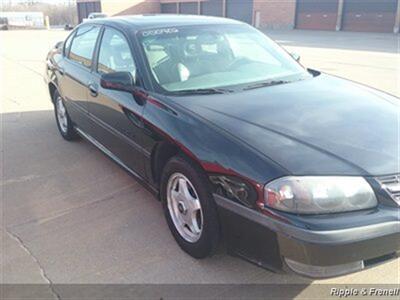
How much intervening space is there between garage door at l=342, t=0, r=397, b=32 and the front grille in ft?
107

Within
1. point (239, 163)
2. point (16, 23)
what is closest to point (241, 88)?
point (239, 163)

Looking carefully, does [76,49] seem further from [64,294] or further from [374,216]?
[374,216]

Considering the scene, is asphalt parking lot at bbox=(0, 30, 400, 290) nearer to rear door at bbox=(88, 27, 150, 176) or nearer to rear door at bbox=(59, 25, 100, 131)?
rear door at bbox=(88, 27, 150, 176)

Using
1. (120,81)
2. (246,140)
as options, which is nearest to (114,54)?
(120,81)

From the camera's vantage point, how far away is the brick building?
103 ft

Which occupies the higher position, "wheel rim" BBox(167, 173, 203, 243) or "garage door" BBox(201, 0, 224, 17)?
"garage door" BBox(201, 0, 224, 17)

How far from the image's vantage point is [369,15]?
3197 centimetres

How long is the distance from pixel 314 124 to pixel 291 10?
38364 millimetres

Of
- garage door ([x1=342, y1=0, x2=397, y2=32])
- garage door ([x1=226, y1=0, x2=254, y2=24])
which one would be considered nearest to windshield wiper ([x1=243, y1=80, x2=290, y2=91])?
garage door ([x1=342, y1=0, x2=397, y2=32])

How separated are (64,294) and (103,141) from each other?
6.20ft

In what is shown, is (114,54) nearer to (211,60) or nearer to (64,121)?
(211,60)

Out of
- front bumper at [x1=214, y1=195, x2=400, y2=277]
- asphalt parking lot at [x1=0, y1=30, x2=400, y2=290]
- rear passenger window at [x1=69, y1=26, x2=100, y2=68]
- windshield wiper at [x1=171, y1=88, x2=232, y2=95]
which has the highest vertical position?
rear passenger window at [x1=69, y1=26, x2=100, y2=68]

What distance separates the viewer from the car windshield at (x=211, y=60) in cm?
337

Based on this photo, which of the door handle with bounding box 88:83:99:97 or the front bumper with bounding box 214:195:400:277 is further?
the door handle with bounding box 88:83:99:97
